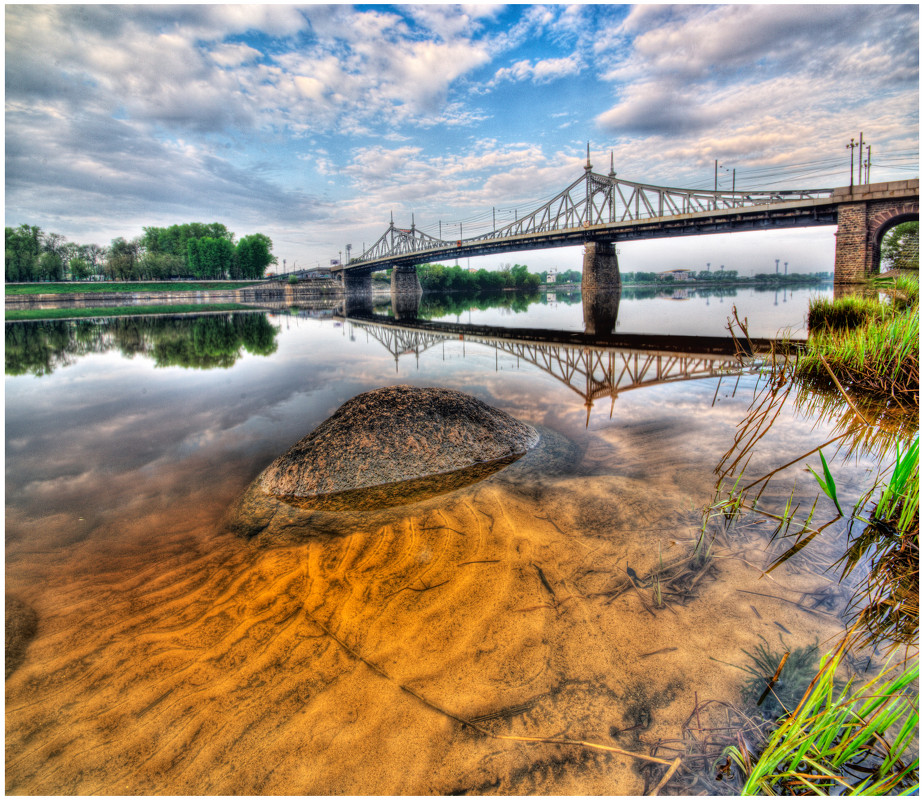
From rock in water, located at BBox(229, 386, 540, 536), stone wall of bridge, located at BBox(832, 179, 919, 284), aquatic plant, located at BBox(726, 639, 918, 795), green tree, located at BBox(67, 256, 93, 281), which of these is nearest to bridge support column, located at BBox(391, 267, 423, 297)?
stone wall of bridge, located at BBox(832, 179, 919, 284)

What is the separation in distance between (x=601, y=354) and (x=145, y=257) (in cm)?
10733

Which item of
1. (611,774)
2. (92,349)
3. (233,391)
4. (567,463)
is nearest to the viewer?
(611,774)

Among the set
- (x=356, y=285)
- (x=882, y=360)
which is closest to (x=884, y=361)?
(x=882, y=360)

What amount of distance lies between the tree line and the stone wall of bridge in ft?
345

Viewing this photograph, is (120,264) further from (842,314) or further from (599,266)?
(842,314)

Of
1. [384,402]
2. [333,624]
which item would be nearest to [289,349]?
[384,402]

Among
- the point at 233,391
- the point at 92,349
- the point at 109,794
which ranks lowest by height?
the point at 109,794

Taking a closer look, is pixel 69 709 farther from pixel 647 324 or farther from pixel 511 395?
pixel 647 324

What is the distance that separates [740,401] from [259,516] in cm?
788

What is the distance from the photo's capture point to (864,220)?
27.1 m

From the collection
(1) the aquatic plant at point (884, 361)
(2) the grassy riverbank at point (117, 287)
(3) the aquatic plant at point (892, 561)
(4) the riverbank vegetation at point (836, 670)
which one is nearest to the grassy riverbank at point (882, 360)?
(1) the aquatic plant at point (884, 361)

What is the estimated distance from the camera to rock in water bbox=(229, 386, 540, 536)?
161 inches

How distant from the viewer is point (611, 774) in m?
1.67

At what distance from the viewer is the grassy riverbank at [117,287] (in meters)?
61.1
